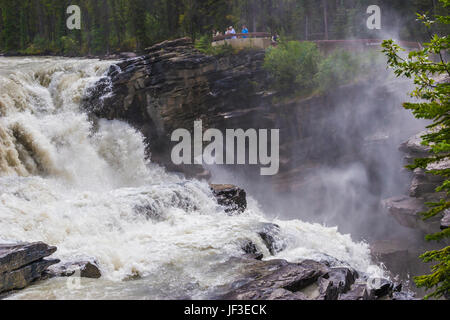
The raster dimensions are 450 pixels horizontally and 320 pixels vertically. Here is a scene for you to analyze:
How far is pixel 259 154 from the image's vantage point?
95.8ft

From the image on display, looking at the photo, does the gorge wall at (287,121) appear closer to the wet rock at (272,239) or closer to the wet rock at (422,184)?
the wet rock at (422,184)

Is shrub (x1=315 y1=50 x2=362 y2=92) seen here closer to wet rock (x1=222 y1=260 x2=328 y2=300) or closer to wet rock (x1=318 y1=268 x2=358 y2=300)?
wet rock (x1=318 y1=268 x2=358 y2=300)

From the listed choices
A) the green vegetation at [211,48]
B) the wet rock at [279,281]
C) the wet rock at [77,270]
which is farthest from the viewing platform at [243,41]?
the wet rock at [77,270]

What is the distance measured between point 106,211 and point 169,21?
2314 cm

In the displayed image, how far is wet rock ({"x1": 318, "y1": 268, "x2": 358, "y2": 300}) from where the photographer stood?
951 centimetres

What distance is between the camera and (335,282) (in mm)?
10117

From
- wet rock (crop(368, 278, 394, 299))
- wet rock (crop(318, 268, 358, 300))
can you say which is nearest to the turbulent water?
wet rock (crop(318, 268, 358, 300))

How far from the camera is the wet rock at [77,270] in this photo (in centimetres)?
1022

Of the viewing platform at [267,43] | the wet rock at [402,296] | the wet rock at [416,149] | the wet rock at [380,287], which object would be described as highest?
the viewing platform at [267,43]

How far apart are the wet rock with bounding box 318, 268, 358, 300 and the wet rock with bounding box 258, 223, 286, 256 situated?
9.54 ft

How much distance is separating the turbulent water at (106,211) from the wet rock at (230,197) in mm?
714

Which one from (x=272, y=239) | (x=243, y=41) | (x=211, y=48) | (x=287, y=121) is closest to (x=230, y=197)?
(x=272, y=239)
